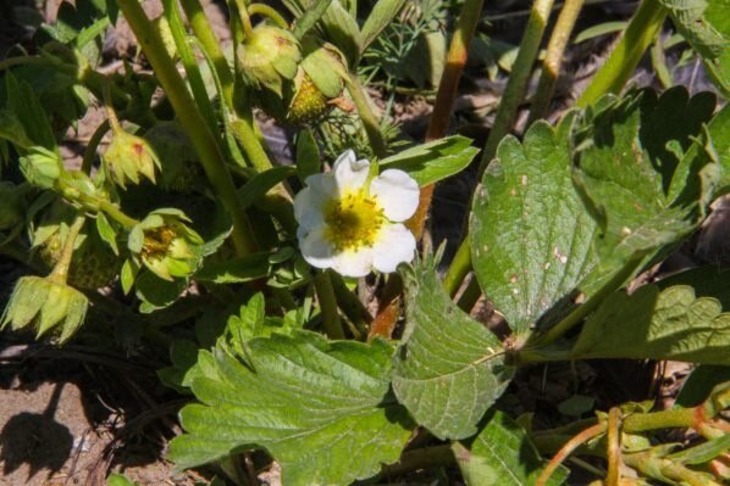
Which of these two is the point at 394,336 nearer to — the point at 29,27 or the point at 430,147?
the point at 430,147

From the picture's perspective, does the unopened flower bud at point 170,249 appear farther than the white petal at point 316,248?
No

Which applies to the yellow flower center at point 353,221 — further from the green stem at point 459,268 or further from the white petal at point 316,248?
the green stem at point 459,268

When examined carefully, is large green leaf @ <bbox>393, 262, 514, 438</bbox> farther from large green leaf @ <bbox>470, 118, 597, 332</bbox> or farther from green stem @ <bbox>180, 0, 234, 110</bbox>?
green stem @ <bbox>180, 0, 234, 110</bbox>

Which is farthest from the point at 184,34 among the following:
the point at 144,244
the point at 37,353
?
the point at 37,353

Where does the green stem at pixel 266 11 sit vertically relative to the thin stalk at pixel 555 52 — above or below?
above

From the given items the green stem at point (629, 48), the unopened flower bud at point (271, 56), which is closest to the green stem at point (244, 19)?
the unopened flower bud at point (271, 56)

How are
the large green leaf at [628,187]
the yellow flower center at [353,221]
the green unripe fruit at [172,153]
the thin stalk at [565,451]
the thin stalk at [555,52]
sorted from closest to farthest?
the large green leaf at [628,187] < the thin stalk at [565,451] < the green unripe fruit at [172,153] < the yellow flower center at [353,221] < the thin stalk at [555,52]
